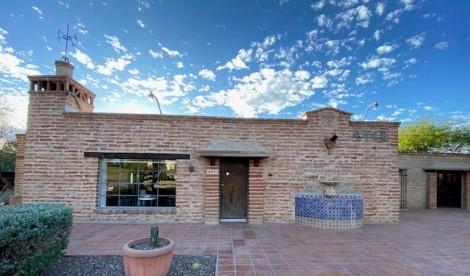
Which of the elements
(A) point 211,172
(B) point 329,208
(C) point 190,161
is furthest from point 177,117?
(B) point 329,208

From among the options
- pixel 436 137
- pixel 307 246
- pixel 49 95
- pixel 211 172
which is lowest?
pixel 307 246

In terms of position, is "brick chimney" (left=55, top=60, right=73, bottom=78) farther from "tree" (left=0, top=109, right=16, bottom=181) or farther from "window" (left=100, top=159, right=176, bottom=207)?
"tree" (left=0, top=109, right=16, bottom=181)

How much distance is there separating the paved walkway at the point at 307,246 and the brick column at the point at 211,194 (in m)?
0.34

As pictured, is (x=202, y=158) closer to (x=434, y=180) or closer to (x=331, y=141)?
(x=331, y=141)

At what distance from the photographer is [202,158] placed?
23.0 feet

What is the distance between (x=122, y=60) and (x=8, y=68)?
3823mm

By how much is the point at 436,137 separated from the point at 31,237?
2148 centimetres

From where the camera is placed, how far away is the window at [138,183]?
6969mm

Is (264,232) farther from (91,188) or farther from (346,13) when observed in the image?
(346,13)

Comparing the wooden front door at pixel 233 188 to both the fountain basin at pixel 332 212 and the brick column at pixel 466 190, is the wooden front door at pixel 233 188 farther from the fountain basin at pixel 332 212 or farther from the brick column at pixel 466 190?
the brick column at pixel 466 190

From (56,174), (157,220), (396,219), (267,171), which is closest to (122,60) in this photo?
(56,174)

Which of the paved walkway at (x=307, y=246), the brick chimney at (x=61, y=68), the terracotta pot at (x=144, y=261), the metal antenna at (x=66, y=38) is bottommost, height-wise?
the paved walkway at (x=307, y=246)

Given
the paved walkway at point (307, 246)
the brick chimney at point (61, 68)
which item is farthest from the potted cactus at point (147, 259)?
the brick chimney at point (61, 68)

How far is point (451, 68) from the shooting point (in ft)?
29.2
